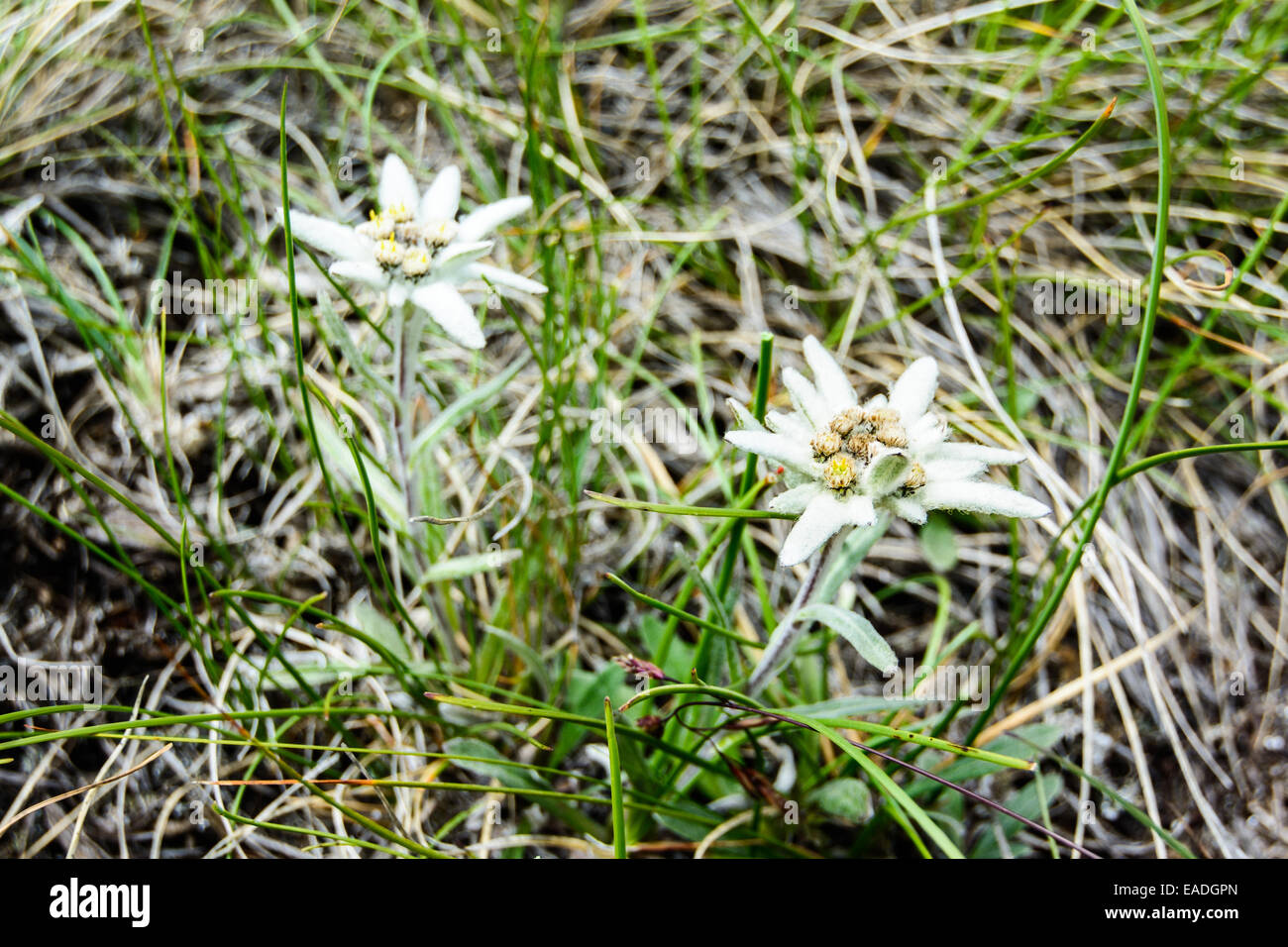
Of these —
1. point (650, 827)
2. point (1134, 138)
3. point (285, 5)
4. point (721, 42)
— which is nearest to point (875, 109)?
point (721, 42)

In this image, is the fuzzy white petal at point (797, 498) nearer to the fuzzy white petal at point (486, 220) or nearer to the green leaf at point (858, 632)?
the green leaf at point (858, 632)

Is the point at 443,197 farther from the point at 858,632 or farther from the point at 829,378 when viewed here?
the point at 858,632

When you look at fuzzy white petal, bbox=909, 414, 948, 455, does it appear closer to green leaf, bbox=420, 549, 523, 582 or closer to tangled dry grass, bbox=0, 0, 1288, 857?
tangled dry grass, bbox=0, 0, 1288, 857

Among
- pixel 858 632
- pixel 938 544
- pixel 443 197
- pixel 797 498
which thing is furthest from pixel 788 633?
pixel 443 197

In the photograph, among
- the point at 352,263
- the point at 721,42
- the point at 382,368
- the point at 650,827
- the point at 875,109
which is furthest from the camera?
the point at 721,42

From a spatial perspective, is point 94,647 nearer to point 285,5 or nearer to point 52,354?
point 52,354

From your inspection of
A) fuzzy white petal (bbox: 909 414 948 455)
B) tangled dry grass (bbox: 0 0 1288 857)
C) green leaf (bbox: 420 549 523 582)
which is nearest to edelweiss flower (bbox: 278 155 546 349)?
tangled dry grass (bbox: 0 0 1288 857)
